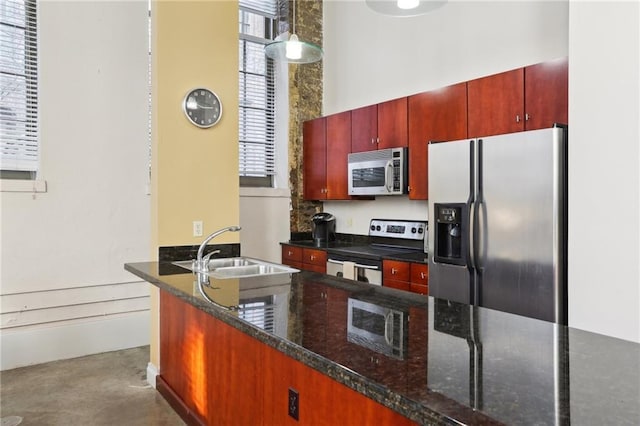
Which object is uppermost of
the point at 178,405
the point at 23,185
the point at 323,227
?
the point at 23,185

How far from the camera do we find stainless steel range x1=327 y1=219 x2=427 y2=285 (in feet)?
13.0

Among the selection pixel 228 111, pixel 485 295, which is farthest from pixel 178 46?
pixel 485 295

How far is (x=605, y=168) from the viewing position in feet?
7.47

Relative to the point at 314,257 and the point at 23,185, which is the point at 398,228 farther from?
the point at 23,185

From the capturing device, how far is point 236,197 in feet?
11.7

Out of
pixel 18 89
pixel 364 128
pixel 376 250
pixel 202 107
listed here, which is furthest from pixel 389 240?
pixel 18 89

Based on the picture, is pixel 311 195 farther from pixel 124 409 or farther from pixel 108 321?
pixel 124 409

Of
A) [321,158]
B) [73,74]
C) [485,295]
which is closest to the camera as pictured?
[485,295]

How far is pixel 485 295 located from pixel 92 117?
3604mm

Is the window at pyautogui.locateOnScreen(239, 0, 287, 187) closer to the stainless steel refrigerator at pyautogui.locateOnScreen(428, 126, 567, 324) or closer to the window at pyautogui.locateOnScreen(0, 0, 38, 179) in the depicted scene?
the window at pyautogui.locateOnScreen(0, 0, 38, 179)

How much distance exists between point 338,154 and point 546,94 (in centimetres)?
222

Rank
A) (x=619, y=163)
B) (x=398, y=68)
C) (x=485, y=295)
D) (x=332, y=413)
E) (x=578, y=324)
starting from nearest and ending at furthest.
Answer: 1. (x=332, y=413)
2. (x=619, y=163)
3. (x=578, y=324)
4. (x=485, y=295)
5. (x=398, y=68)

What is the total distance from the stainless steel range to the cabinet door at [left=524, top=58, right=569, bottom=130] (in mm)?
1467

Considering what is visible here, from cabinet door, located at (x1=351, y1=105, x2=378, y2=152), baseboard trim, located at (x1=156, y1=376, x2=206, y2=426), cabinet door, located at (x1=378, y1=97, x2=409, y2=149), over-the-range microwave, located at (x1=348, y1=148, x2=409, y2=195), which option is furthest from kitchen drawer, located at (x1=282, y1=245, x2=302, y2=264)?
baseboard trim, located at (x1=156, y1=376, x2=206, y2=426)
